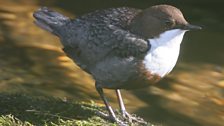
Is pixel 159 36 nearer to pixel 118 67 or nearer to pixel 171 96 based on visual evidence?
pixel 118 67

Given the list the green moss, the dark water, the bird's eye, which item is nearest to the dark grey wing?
the bird's eye

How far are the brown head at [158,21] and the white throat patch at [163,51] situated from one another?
3 centimetres

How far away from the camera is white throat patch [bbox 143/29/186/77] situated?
→ 9.51 feet

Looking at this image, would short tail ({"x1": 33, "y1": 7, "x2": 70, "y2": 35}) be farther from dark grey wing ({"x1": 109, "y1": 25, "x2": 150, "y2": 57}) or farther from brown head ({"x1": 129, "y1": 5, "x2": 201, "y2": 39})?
brown head ({"x1": 129, "y1": 5, "x2": 201, "y2": 39})

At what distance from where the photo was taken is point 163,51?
9.53 ft

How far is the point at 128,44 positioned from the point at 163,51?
0.18 m

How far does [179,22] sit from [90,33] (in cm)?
51

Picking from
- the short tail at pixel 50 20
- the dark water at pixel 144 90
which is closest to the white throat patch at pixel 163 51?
the short tail at pixel 50 20

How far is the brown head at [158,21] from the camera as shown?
9.50ft

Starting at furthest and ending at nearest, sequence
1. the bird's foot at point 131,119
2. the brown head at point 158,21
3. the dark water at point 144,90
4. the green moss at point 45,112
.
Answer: the dark water at point 144,90 → the bird's foot at point 131,119 → the green moss at point 45,112 → the brown head at point 158,21

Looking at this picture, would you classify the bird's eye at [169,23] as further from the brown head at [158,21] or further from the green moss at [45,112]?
the green moss at [45,112]

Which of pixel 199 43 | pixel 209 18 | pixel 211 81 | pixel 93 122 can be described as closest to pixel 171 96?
pixel 211 81

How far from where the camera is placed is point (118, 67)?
119 inches

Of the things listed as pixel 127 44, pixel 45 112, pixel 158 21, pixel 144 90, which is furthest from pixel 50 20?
pixel 144 90
